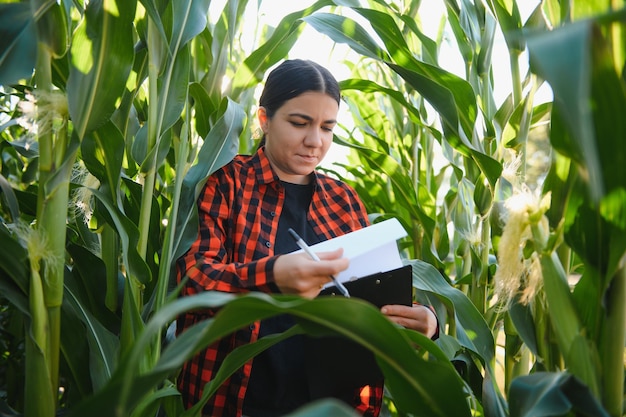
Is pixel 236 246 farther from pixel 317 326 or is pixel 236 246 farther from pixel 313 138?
pixel 317 326

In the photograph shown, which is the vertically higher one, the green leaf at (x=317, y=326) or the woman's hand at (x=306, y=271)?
the woman's hand at (x=306, y=271)

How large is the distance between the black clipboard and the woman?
1.4 inches

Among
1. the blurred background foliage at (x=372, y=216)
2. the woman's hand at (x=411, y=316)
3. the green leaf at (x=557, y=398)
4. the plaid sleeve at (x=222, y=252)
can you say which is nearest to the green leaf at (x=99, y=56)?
the blurred background foliage at (x=372, y=216)

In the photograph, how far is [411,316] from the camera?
901 millimetres

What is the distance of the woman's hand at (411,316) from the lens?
885 mm

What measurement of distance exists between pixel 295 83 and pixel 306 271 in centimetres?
39

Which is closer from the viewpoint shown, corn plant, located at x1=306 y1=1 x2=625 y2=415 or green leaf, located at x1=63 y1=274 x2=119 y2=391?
corn plant, located at x1=306 y1=1 x2=625 y2=415

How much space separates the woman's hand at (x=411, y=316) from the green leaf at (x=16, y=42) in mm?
572

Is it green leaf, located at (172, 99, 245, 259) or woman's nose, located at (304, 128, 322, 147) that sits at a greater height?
woman's nose, located at (304, 128, 322, 147)

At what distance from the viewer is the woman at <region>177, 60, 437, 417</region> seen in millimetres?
→ 915

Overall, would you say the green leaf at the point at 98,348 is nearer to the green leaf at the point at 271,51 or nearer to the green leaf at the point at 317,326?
the green leaf at the point at 317,326

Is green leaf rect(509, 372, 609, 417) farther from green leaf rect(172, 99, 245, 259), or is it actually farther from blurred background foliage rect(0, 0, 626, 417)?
green leaf rect(172, 99, 245, 259)

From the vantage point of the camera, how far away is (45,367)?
75cm

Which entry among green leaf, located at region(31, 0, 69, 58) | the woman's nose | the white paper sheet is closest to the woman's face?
the woman's nose
